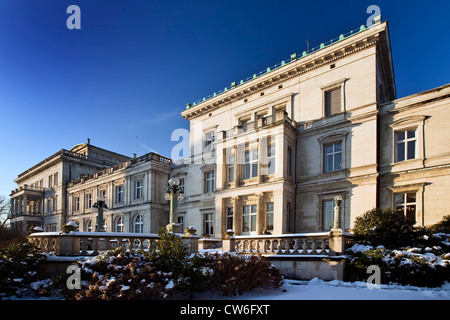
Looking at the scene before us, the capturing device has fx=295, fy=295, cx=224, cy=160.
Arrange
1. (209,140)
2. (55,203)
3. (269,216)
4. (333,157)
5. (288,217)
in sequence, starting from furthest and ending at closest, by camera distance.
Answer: (55,203) → (209,140) → (269,216) → (288,217) → (333,157)

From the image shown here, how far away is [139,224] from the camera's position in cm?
3045

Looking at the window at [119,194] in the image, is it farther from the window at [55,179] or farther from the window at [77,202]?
the window at [55,179]

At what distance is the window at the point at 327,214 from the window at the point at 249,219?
183 inches

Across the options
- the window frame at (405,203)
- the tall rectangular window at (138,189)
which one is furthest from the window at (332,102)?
the tall rectangular window at (138,189)

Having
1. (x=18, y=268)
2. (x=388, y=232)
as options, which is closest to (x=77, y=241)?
(x=18, y=268)

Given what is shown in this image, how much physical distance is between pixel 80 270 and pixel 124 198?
25.9 meters

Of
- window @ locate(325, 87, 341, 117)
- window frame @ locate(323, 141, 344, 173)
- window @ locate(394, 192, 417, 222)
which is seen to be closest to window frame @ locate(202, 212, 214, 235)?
window frame @ locate(323, 141, 344, 173)

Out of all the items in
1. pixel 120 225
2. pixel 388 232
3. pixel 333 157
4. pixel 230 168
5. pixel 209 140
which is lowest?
pixel 120 225

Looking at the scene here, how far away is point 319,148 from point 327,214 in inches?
176

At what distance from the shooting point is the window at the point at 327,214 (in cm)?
1902

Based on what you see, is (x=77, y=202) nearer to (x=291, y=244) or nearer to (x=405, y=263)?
(x=291, y=244)

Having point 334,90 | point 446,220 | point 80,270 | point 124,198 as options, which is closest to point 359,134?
point 334,90

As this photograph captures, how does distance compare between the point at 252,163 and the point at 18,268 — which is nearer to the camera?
the point at 18,268

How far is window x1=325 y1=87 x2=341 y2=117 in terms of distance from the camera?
2041cm
